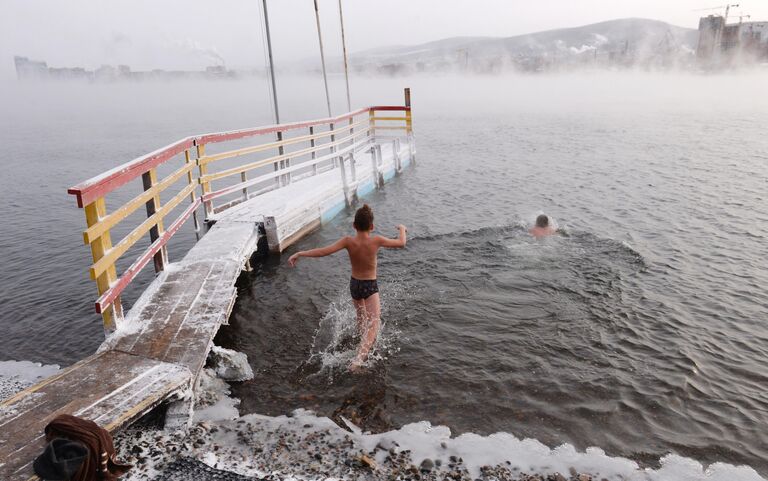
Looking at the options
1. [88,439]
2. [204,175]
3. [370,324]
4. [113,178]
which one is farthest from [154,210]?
[88,439]

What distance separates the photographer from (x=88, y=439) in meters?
3.43

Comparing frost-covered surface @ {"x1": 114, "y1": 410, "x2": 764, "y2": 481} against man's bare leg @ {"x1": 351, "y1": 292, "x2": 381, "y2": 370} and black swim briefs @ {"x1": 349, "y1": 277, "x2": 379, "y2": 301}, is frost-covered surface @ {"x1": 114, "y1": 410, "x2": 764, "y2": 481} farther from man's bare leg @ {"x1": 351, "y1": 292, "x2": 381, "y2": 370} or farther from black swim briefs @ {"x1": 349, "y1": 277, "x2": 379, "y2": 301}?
black swim briefs @ {"x1": 349, "y1": 277, "x2": 379, "y2": 301}

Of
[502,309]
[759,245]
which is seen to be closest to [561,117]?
[759,245]

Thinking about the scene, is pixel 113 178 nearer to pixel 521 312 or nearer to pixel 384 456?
pixel 384 456

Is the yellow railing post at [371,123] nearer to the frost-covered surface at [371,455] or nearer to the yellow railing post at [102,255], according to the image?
the yellow railing post at [102,255]

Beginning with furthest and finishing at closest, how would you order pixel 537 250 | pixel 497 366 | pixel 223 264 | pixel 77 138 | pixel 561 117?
1. pixel 561 117
2. pixel 77 138
3. pixel 537 250
4. pixel 223 264
5. pixel 497 366

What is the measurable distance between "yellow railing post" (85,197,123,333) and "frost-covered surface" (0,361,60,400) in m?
1.22

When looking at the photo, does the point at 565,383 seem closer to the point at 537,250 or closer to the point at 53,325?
the point at 537,250

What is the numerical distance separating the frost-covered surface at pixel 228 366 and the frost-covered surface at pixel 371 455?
2.55ft

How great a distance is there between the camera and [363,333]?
266 inches

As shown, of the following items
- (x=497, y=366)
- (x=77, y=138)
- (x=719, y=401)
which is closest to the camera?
(x=719, y=401)

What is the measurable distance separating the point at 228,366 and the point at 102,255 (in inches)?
69.9

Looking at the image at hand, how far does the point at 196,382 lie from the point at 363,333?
86.2 inches

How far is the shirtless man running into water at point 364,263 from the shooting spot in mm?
6320
